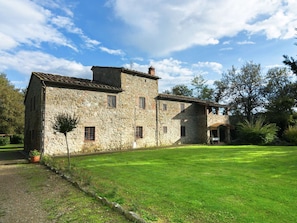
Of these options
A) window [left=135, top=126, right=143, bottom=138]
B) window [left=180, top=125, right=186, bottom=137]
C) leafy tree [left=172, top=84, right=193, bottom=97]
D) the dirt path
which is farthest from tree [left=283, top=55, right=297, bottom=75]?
leafy tree [left=172, top=84, right=193, bottom=97]

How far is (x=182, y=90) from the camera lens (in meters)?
50.1

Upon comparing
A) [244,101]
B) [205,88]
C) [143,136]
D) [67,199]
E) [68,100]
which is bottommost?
[67,199]

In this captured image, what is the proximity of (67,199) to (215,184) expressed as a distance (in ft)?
15.3

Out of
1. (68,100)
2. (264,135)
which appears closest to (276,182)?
(68,100)

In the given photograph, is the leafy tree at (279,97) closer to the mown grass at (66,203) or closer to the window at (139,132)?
the window at (139,132)

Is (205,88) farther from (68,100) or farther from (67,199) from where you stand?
(67,199)

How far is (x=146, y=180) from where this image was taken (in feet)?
27.4

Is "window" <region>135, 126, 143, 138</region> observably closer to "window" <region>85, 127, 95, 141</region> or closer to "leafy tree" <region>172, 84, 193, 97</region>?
"window" <region>85, 127, 95, 141</region>

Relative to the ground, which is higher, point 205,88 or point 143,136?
point 205,88

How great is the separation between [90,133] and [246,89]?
96.3ft

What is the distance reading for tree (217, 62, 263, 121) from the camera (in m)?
37.6

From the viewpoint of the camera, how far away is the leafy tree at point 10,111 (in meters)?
36.0

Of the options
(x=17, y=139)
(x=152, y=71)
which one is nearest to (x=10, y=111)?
(x=17, y=139)

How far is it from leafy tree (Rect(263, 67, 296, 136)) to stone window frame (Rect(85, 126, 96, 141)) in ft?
85.0
